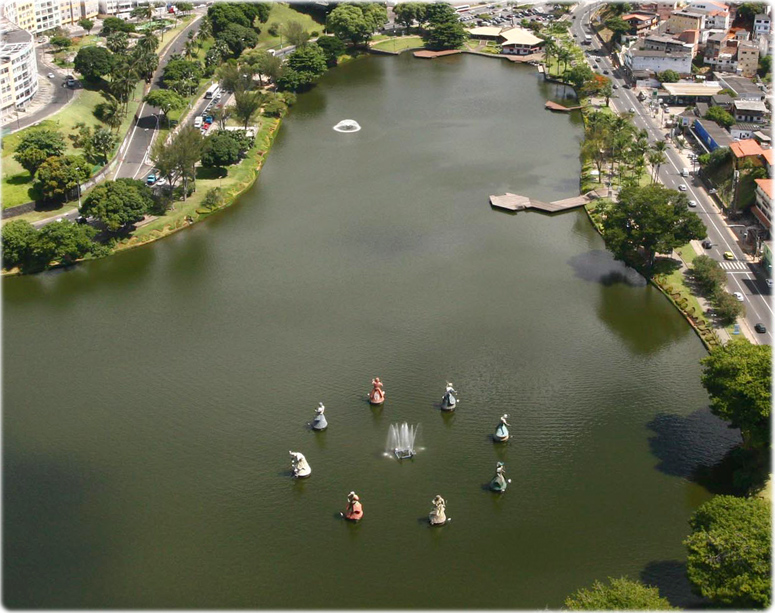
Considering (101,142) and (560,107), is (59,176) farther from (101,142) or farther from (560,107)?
(560,107)

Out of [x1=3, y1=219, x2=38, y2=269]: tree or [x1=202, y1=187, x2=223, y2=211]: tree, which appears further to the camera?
[x1=202, y1=187, x2=223, y2=211]: tree

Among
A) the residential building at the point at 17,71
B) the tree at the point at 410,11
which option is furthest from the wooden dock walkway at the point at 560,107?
the residential building at the point at 17,71

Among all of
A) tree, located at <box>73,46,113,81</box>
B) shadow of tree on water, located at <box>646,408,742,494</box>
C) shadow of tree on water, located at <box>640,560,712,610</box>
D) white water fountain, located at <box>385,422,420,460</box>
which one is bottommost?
white water fountain, located at <box>385,422,420,460</box>

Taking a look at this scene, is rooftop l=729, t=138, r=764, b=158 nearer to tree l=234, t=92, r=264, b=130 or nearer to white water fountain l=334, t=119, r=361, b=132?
white water fountain l=334, t=119, r=361, b=132

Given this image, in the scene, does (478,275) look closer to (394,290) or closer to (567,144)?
(394,290)

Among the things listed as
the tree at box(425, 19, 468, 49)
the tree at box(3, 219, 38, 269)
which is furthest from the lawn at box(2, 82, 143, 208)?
the tree at box(425, 19, 468, 49)
